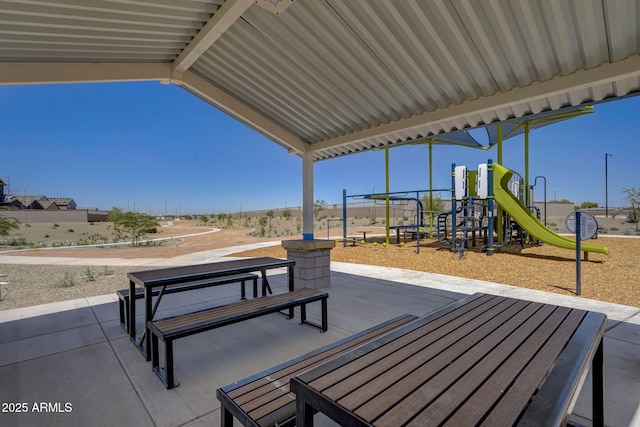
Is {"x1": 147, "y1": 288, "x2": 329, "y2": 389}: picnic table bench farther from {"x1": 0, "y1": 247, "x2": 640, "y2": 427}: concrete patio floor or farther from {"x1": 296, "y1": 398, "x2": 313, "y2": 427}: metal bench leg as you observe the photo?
{"x1": 296, "y1": 398, "x2": 313, "y2": 427}: metal bench leg

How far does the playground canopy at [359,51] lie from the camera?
266cm

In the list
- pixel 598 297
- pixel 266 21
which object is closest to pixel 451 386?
pixel 266 21

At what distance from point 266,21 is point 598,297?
6018 millimetres

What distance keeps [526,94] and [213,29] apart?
329 centimetres

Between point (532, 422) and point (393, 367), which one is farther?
point (393, 367)

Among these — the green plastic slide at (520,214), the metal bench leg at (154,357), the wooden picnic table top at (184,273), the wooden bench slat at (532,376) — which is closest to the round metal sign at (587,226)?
the green plastic slide at (520,214)

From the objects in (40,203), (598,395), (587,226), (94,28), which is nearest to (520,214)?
(587,226)

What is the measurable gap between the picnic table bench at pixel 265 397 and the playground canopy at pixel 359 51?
275cm

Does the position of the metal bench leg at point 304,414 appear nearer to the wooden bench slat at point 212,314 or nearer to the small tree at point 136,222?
the wooden bench slat at point 212,314

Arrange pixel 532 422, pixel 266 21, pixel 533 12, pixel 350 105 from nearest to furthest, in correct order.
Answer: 1. pixel 532 422
2. pixel 533 12
3. pixel 266 21
4. pixel 350 105

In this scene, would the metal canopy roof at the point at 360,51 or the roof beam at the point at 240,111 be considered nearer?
the metal canopy roof at the point at 360,51

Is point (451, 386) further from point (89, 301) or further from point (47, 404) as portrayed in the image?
point (89, 301)

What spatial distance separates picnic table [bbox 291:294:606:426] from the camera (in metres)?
1.06

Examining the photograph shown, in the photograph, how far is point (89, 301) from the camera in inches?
191
